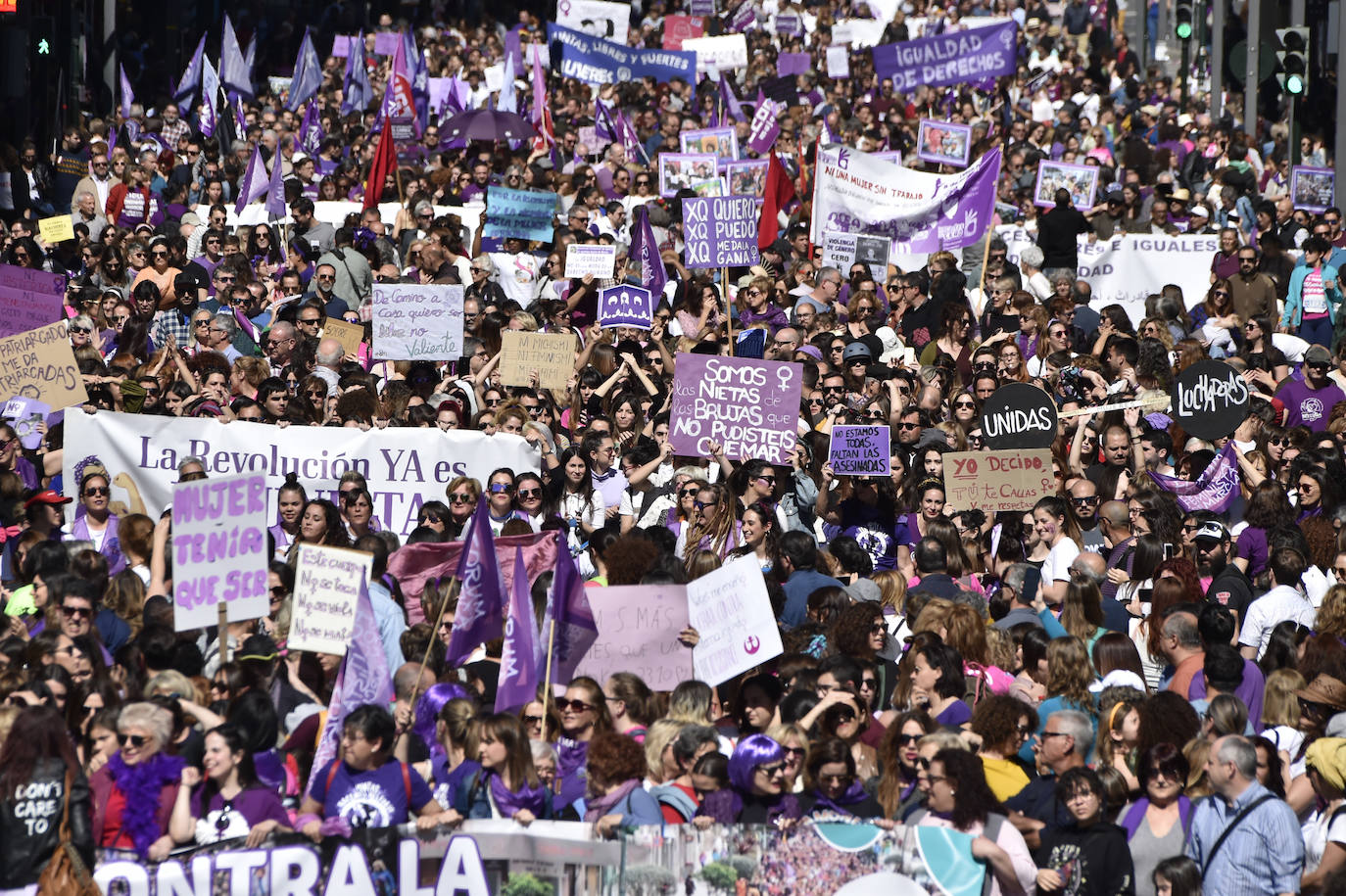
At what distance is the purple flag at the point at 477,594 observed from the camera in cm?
892

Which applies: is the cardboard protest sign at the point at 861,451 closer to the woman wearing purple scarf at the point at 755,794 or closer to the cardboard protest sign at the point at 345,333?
the cardboard protest sign at the point at 345,333

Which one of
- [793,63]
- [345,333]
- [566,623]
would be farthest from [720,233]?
[793,63]

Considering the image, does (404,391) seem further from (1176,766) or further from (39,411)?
(1176,766)

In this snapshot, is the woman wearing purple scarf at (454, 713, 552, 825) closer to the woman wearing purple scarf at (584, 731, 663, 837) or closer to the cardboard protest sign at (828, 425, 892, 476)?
the woman wearing purple scarf at (584, 731, 663, 837)

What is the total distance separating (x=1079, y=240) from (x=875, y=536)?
8.92 metres

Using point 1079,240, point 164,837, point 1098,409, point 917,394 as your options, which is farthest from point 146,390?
point 1079,240

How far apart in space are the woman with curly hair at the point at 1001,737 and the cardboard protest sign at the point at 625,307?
819 cm

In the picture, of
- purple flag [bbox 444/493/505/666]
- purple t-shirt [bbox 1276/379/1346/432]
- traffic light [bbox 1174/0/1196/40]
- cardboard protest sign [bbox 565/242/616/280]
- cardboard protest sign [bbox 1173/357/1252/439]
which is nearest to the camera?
purple flag [bbox 444/493/505/666]

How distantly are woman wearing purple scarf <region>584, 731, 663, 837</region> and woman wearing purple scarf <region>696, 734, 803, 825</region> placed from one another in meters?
0.21

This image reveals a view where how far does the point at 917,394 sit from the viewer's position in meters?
14.1

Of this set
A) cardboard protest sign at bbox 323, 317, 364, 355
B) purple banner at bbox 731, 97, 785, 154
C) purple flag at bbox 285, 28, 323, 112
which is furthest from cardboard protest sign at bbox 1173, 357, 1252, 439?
purple flag at bbox 285, 28, 323, 112

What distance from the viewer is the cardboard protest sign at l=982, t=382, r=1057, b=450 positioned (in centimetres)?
1280

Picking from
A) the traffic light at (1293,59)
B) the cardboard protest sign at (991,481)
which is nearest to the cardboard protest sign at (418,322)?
the cardboard protest sign at (991,481)

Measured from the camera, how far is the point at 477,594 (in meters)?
8.98
